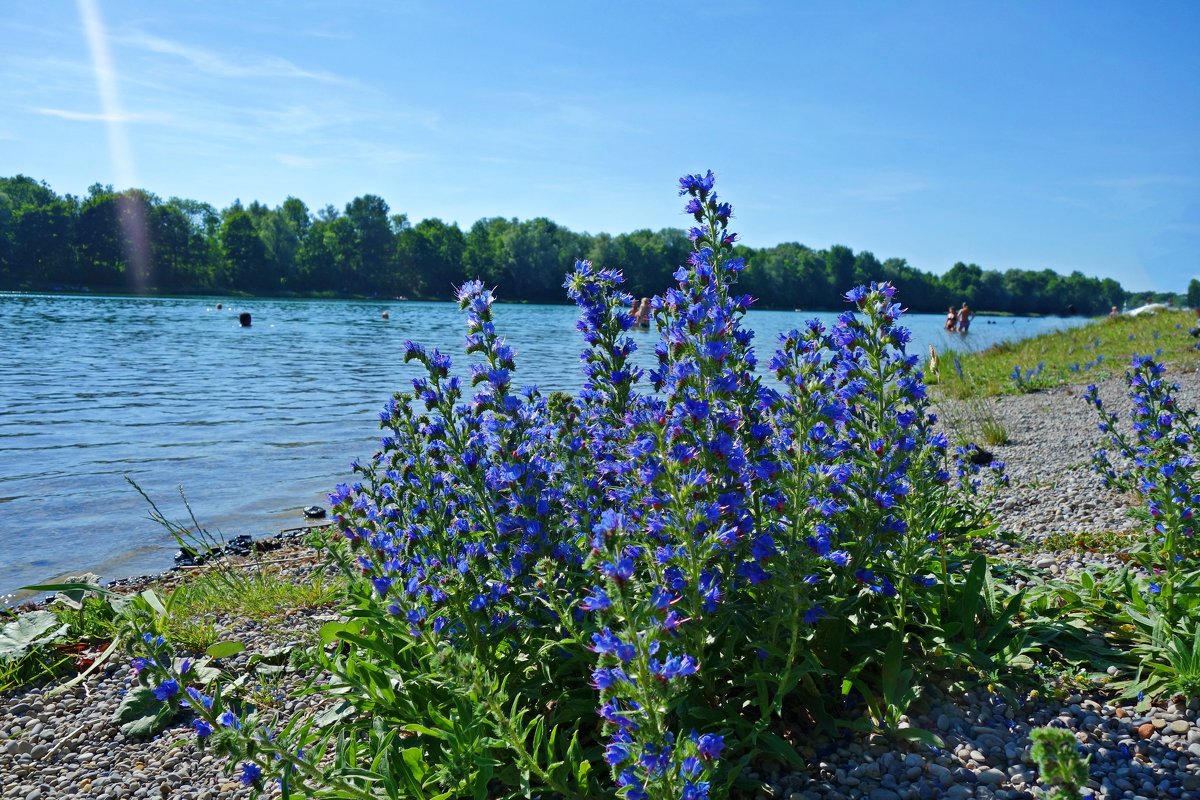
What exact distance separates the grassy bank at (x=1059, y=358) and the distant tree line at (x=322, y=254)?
48.7m

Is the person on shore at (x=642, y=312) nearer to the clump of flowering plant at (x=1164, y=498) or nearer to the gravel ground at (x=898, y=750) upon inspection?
the gravel ground at (x=898, y=750)

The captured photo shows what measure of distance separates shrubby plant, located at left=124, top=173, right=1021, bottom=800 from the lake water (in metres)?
0.64

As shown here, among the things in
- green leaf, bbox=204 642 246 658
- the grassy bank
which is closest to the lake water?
green leaf, bbox=204 642 246 658

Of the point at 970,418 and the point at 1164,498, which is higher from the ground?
the point at 1164,498

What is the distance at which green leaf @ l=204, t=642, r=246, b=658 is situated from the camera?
15.1ft

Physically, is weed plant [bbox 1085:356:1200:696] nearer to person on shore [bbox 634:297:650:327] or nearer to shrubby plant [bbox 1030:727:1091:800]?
shrubby plant [bbox 1030:727:1091:800]

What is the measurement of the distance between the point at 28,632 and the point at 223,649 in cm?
168

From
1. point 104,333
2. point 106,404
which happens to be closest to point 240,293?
point 104,333

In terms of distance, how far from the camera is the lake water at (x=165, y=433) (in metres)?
9.05

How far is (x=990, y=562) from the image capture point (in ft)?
14.0

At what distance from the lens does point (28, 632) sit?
5238 millimetres

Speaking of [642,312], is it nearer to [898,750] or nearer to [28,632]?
[28,632]

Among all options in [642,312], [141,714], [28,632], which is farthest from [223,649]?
[642,312]

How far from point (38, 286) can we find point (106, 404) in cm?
8118
